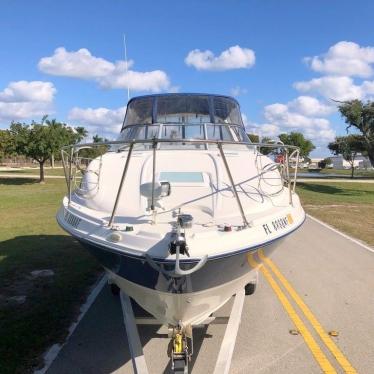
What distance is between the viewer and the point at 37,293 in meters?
6.69

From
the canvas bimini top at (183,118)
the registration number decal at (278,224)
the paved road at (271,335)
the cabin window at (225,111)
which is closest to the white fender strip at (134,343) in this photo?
the paved road at (271,335)

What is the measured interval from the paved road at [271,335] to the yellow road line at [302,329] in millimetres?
14

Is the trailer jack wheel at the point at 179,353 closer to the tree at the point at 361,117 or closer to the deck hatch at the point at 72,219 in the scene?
the deck hatch at the point at 72,219

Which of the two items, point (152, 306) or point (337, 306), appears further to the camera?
point (337, 306)

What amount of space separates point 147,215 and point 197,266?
40.9 inches

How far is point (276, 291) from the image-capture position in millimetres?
6844

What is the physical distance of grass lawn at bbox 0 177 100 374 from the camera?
193 inches

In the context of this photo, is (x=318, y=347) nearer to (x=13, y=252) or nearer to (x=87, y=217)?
(x=87, y=217)

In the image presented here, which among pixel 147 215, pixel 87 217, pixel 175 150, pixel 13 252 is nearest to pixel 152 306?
pixel 147 215

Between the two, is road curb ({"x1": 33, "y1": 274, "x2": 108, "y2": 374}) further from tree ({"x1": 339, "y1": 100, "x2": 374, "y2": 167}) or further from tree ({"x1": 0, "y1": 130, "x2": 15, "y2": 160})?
tree ({"x1": 0, "y1": 130, "x2": 15, "y2": 160})

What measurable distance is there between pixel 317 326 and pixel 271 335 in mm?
641

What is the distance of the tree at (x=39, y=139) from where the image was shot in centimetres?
3366

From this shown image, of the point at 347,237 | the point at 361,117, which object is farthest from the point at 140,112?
the point at 361,117

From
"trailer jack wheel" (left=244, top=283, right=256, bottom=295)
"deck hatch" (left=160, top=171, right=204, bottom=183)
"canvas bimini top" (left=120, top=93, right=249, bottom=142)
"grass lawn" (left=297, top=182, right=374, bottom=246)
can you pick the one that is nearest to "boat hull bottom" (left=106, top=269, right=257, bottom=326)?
"deck hatch" (left=160, top=171, right=204, bottom=183)
